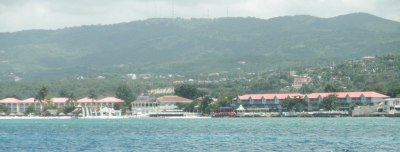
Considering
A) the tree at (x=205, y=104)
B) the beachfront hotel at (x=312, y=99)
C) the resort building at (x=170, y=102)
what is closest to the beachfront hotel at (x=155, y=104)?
the resort building at (x=170, y=102)

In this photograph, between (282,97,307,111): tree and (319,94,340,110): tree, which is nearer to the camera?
(319,94,340,110): tree

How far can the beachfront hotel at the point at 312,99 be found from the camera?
157m

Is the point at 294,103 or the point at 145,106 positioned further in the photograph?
the point at 145,106

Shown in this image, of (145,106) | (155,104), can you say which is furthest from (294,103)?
(145,106)

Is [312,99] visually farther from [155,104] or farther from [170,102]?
[155,104]

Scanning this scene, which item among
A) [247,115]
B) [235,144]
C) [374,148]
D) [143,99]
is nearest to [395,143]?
[374,148]

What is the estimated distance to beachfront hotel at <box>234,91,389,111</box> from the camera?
157 m

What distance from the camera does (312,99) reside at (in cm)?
16488

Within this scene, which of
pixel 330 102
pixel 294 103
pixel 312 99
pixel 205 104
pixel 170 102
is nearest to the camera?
pixel 330 102

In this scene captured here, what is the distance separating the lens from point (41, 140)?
74375 mm

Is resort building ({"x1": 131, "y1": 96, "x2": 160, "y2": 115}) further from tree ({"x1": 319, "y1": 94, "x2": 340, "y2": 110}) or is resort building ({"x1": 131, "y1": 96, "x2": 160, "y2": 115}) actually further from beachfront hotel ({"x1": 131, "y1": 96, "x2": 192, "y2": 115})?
tree ({"x1": 319, "y1": 94, "x2": 340, "y2": 110})

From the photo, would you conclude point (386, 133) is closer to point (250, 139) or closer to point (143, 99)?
point (250, 139)

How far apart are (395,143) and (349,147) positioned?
15.6 feet

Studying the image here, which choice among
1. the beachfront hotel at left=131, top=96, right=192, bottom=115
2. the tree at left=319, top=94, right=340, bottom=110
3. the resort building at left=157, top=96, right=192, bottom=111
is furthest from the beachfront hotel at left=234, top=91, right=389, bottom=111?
the beachfront hotel at left=131, top=96, right=192, bottom=115
